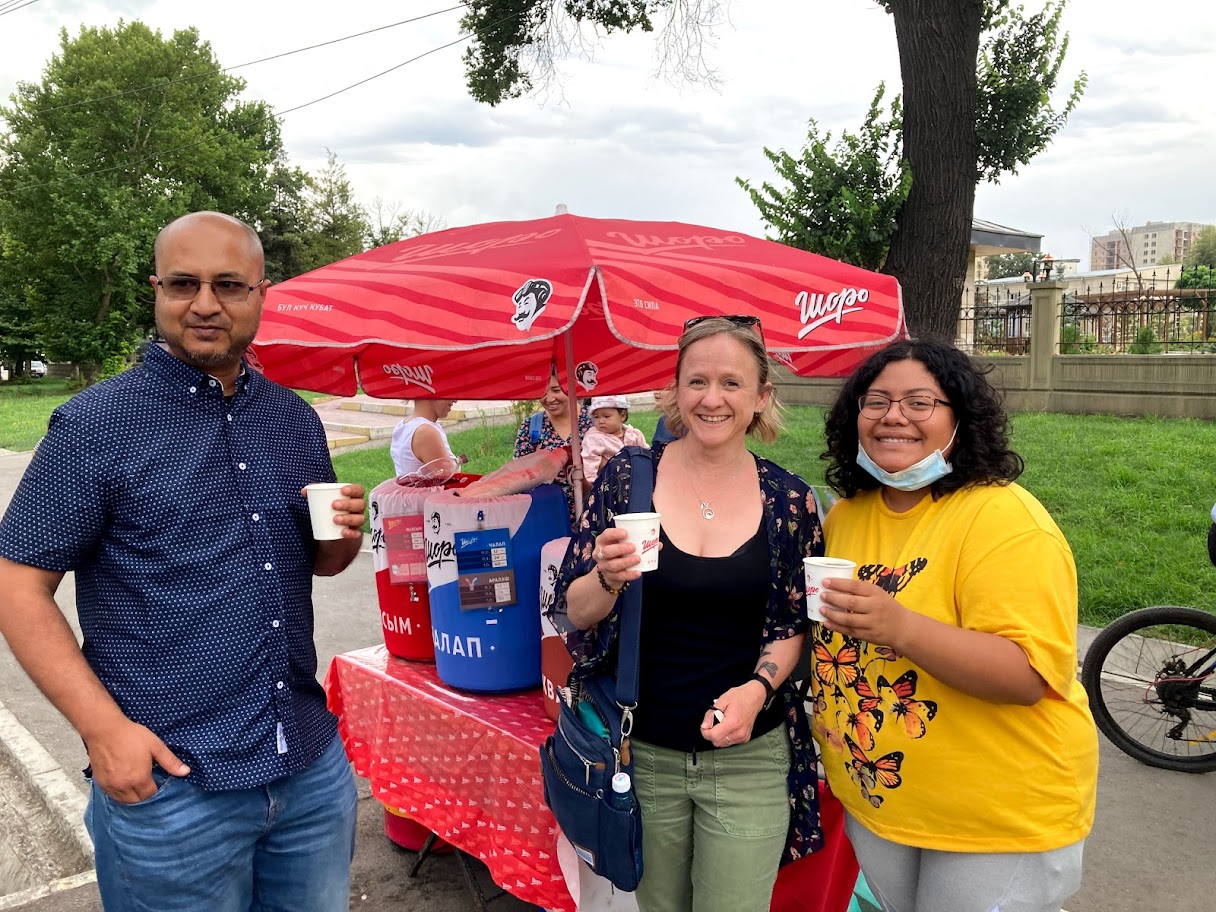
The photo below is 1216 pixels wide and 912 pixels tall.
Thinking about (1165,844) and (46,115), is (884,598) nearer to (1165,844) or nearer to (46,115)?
(1165,844)

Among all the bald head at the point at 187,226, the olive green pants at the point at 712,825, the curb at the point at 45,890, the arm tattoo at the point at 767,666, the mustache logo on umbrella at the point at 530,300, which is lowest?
the curb at the point at 45,890

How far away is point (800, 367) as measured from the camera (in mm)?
3873

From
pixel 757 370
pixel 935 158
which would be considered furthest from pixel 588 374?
pixel 935 158

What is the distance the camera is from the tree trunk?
6.62m

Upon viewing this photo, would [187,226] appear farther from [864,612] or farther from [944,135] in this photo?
[944,135]

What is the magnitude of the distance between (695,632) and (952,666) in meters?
0.61

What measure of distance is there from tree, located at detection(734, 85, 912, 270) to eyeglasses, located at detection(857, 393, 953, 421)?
18.2 feet

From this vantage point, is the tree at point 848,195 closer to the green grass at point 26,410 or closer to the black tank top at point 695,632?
the black tank top at point 695,632

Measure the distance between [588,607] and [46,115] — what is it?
40667mm

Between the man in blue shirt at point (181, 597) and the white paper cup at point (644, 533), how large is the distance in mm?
651

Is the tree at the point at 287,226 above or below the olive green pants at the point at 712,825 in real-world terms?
above

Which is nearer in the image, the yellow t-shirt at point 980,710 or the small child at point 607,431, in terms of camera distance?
the yellow t-shirt at point 980,710

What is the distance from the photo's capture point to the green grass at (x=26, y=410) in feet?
64.7

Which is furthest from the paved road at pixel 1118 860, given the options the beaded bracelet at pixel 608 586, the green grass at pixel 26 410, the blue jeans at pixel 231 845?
the green grass at pixel 26 410
